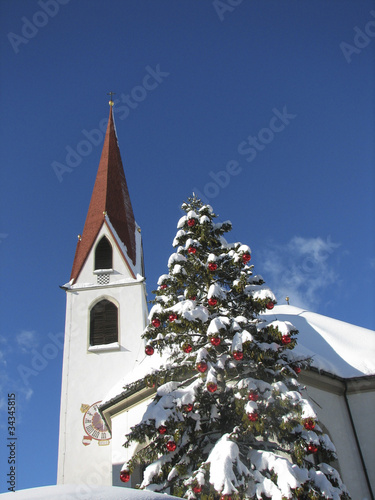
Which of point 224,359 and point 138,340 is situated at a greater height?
point 138,340

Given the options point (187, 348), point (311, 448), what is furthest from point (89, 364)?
point (311, 448)

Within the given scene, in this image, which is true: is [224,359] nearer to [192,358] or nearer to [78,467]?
[192,358]

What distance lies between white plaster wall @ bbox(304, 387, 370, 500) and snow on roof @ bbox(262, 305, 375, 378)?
0.67 m

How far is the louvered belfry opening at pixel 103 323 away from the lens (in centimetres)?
1908

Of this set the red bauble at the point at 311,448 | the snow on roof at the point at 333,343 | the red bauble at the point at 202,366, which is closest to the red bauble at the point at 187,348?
the red bauble at the point at 202,366

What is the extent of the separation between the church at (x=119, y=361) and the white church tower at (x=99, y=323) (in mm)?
36

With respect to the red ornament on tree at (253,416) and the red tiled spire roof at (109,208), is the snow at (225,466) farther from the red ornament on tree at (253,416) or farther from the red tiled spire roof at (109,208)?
the red tiled spire roof at (109,208)

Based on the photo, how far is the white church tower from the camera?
15789 mm

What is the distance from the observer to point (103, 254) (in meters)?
22.3

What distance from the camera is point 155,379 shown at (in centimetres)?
807

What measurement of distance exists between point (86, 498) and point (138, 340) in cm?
1551

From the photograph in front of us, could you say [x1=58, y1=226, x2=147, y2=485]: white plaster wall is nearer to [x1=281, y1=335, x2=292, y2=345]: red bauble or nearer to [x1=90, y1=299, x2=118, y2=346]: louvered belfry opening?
[x1=90, y1=299, x2=118, y2=346]: louvered belfry opening

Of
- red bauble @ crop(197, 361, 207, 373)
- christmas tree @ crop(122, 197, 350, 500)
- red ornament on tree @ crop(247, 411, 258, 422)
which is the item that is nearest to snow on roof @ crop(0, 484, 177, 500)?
christmas tree @ crop(122, 197, 350, 500)

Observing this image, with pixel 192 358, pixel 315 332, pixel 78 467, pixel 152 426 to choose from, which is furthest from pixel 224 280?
pixel 78 467
